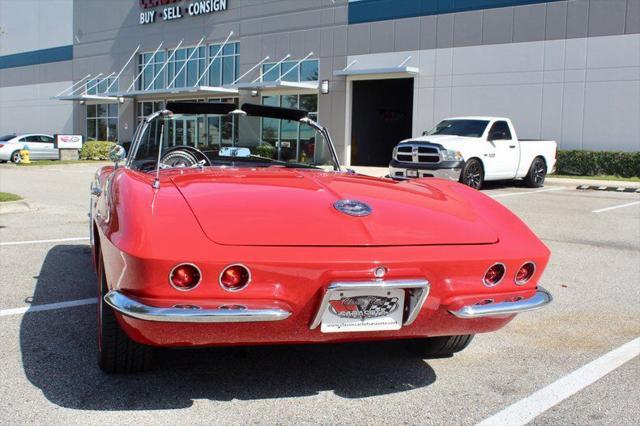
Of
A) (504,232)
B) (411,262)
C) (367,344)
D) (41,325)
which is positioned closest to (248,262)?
(411,262)

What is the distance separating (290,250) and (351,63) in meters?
25.5

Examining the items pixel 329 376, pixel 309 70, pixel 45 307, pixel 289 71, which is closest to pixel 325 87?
pixel 309 70

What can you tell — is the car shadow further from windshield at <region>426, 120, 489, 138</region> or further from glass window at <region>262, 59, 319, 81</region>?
glass window at <region>262, 59, 319, 81</region>

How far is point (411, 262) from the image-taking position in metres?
2.99

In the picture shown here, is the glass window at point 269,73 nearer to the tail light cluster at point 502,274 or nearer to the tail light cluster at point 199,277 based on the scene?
the tail light cluster at point 502,274

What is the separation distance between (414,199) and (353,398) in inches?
44.5

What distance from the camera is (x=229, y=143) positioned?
467 centimetres

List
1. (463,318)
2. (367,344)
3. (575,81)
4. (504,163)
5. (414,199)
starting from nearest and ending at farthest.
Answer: (463,318)
(414,199)
(367,344)
(504,163)
(575,81)

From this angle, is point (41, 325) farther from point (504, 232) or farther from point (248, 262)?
point (504, 232)

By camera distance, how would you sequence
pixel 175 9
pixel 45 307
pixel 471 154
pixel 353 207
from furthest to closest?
pixel 175 9
pixel 471 154
pixel 45 307
pixel 353 207

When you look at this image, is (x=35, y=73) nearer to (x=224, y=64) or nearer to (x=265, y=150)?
(x=224, y=64)

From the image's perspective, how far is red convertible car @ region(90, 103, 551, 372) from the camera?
2.82 m

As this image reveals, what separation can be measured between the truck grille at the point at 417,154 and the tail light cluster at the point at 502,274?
11619 millimetres

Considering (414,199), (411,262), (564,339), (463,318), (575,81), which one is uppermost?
(575,81)
